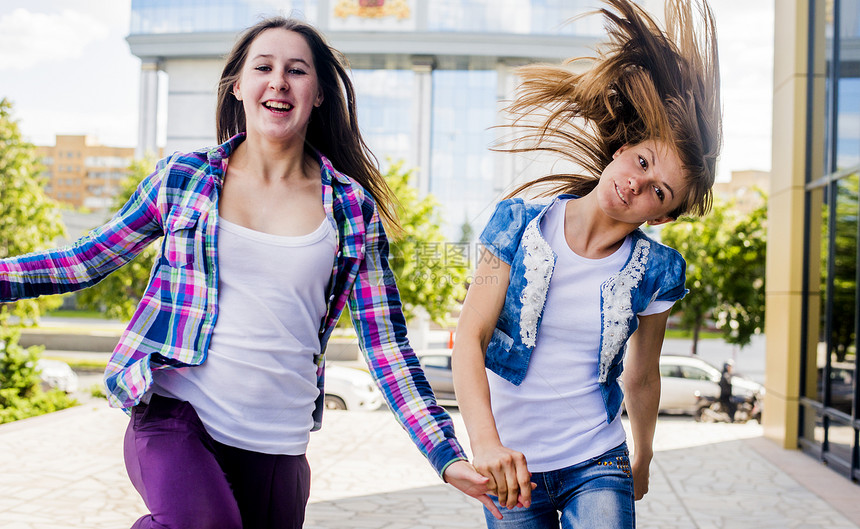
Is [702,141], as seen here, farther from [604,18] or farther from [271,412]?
[271,412]

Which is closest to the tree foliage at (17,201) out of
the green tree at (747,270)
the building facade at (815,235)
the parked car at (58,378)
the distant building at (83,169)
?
the parked car at (58,378)

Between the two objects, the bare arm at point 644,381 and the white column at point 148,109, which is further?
the white column at point 148,109

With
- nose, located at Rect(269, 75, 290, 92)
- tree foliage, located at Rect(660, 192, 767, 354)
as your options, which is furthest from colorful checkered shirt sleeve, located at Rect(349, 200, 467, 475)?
tree foliage, located at Rect(660, 192, 767, 354)

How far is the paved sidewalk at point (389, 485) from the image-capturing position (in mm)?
5359

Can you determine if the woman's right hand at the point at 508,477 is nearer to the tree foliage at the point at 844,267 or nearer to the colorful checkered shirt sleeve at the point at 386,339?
the colorful checkered shirt sleeve at the point at 386,339

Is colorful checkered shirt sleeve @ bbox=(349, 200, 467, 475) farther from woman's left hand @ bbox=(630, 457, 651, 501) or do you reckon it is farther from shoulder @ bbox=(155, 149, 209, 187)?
woman's left hand @ bbox=(630, 457, 651, 501)

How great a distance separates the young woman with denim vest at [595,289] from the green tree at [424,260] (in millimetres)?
443

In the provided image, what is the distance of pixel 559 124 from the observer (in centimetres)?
246

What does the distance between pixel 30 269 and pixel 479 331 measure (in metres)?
1.03

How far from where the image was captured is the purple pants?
161 cm

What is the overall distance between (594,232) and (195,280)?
3.37ft

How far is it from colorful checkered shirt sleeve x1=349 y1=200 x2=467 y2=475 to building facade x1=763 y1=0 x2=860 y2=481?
638 centimetres

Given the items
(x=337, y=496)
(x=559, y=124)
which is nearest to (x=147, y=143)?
(x=337, y=496)

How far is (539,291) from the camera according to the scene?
6.66 ft
